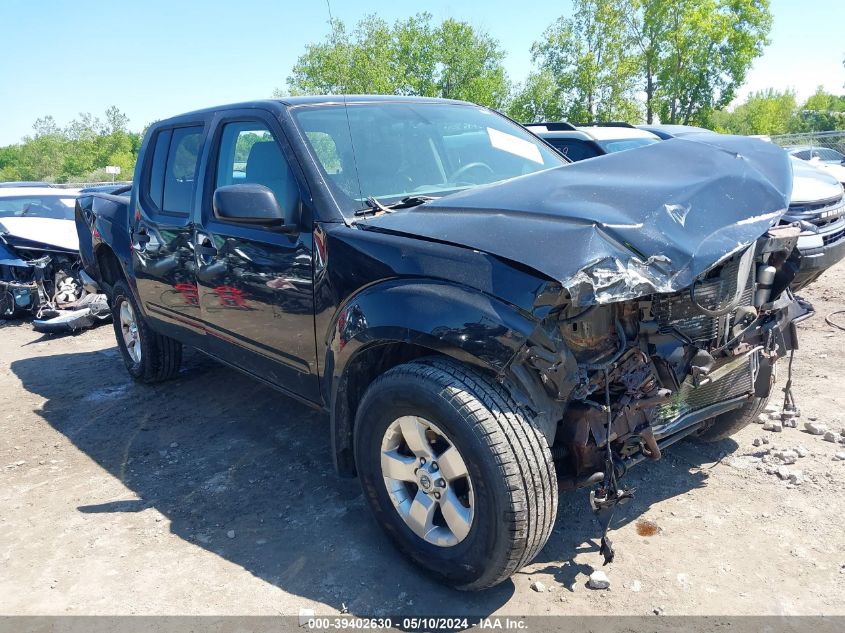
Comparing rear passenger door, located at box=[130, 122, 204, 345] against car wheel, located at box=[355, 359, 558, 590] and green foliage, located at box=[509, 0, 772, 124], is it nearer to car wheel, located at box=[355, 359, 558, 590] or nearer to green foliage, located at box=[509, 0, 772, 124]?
car wheel, located at box=[355, 359, 558, 590]

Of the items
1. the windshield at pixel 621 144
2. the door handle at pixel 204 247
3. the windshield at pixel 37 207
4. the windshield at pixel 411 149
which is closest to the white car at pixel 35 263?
the windshield at pixel 37 207

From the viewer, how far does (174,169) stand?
4.52 metres

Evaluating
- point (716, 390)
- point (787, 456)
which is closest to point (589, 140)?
point (787, 456)

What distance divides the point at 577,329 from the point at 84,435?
383 cm

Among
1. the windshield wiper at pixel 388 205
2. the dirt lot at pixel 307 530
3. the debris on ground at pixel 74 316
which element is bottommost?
the debris on ground at pixel 74 316

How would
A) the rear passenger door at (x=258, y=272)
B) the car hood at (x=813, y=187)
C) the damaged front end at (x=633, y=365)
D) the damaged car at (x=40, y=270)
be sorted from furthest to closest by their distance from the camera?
1. the damaged car at (x=40, y=270)
2. the car hood at (x=813, y=187)
3. the rear passenger door at (x=258, y=272)
4. the damaged front end at (x=633, y=365)

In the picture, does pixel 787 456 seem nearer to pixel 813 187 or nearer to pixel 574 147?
pixel 813 187

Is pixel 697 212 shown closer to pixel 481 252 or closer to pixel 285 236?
pixel 481 252

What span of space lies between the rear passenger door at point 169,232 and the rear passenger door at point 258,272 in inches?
8.6

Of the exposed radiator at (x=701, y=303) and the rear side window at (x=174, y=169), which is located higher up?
the rear side window at (x=174, y=169)

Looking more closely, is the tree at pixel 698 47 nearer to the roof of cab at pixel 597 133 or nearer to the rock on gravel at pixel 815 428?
the roof of cab at pixel 597 133

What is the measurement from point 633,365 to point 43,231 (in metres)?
8.56

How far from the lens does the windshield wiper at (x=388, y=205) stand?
3123 millimetres

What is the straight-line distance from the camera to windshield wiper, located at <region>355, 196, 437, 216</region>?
10.2 ft
